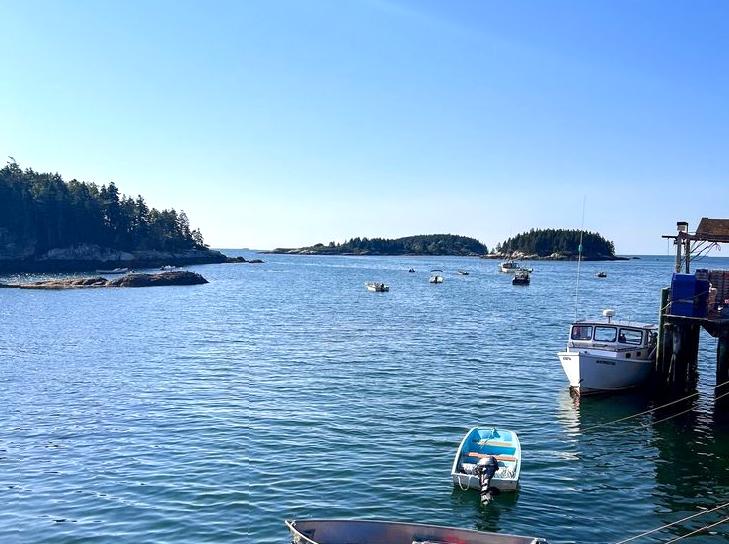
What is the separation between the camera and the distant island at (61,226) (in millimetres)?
159000

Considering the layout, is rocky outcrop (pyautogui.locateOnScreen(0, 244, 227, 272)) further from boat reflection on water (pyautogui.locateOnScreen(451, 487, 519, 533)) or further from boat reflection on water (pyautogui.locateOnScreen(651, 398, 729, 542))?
boat reflection on water (pyautogui.locateOnScreen(451, 487, 519, 533))

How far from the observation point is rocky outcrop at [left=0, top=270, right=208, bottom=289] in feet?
339

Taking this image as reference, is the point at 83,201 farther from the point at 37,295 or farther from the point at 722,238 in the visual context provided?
the point at 722,238

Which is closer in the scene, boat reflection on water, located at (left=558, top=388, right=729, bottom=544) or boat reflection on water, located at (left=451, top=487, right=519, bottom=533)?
boat reflection on water, located at (left=451, top=487, right=519, bottom=533)

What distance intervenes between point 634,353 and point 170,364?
1121 inches

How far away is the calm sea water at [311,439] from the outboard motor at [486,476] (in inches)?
16.2

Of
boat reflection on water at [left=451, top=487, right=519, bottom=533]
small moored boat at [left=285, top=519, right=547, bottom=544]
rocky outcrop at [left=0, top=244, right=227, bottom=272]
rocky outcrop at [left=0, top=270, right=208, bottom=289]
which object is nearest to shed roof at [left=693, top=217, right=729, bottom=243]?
boat reflection on water at [left=451, top=487, right=519, bottom=533]

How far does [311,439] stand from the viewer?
81.0 ft

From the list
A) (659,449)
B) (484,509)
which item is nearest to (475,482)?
(484,509)

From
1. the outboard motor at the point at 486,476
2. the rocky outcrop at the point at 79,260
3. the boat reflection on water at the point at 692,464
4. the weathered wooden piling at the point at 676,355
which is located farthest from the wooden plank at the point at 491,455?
the rocky outcrop at the point at 79,260

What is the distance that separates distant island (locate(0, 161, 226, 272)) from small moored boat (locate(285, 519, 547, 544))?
158 m

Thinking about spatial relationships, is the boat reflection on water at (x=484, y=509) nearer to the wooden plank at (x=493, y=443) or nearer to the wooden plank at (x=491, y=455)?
the wooden plank at (x=491, y=455)

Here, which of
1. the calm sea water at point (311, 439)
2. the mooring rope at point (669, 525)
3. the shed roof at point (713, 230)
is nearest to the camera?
the mooring rope at point (669, 525)

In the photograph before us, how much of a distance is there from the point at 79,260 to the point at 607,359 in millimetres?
165030
